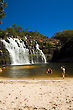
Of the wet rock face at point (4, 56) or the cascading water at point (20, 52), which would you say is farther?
the cascading water at point (20, 52)

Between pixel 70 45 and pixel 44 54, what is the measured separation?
580 inches

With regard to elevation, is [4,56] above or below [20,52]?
below

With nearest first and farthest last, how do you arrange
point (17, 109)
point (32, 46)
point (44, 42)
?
point (17, 109) < point (32, 46) < point (44, 42)

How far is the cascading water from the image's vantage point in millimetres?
42347

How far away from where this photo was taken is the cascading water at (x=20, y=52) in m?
42.3

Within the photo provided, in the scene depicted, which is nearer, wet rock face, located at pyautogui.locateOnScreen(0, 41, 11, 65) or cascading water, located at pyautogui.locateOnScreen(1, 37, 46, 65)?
wet rock face, located at pyautogui.locateOnScreen(0, 41, 11, 65)

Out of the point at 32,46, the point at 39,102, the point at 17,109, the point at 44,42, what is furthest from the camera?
the point at 44,42

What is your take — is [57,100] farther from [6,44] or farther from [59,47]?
[59,47]

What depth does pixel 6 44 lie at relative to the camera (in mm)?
42625

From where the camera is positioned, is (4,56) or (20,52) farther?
(20,52)

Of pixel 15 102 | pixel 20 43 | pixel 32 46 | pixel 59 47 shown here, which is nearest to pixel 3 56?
pixel 20 43

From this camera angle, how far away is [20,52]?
1791 inches

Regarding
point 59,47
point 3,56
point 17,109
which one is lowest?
point 17,109

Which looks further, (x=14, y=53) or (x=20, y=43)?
(x=20, y=43)
